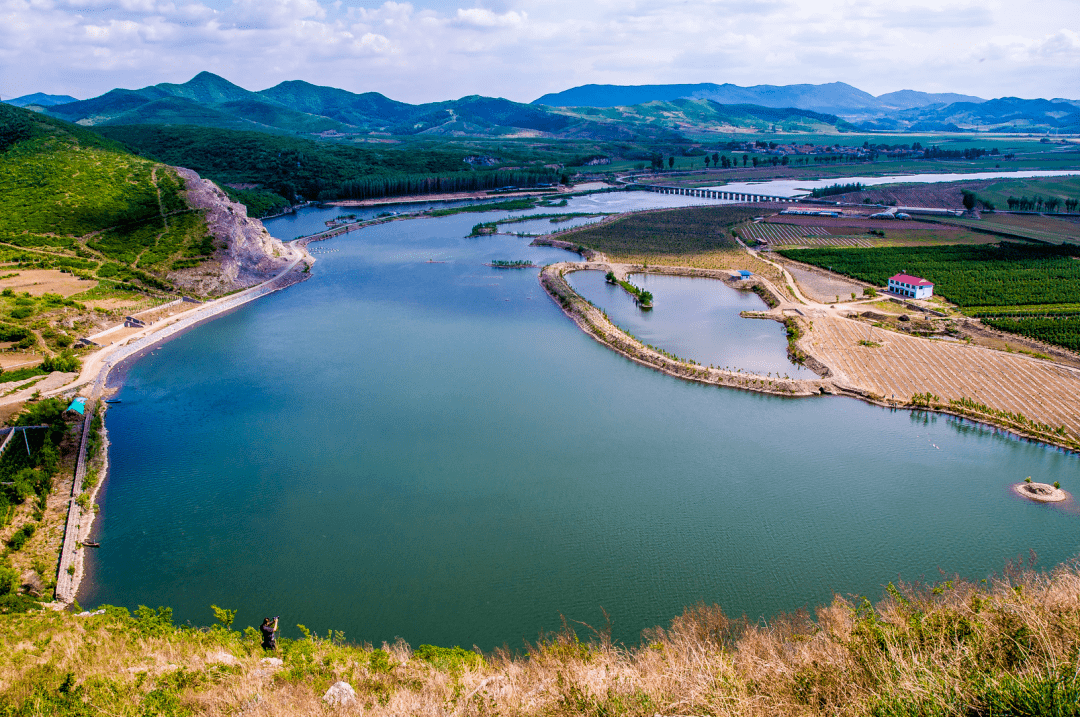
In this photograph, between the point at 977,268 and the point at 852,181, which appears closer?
the point at 977,268

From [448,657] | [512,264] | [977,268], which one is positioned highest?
[977,268]

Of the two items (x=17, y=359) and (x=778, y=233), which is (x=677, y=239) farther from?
(x=17, y=359)

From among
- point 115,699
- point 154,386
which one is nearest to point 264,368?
point 154,386

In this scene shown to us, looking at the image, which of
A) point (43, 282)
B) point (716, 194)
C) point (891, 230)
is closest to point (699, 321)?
point (891, 230)

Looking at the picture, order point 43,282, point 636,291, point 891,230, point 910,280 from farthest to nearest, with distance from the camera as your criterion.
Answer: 1. point 891,230
2. point 636,291
3. point 910,280
4. point 43,282

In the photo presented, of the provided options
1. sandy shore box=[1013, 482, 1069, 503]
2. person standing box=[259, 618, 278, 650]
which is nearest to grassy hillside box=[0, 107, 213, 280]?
person standing box=[259, 618, 278, 650]

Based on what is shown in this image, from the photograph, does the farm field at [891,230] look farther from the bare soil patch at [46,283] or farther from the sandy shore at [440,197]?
the bare soil patch at [46,283]
